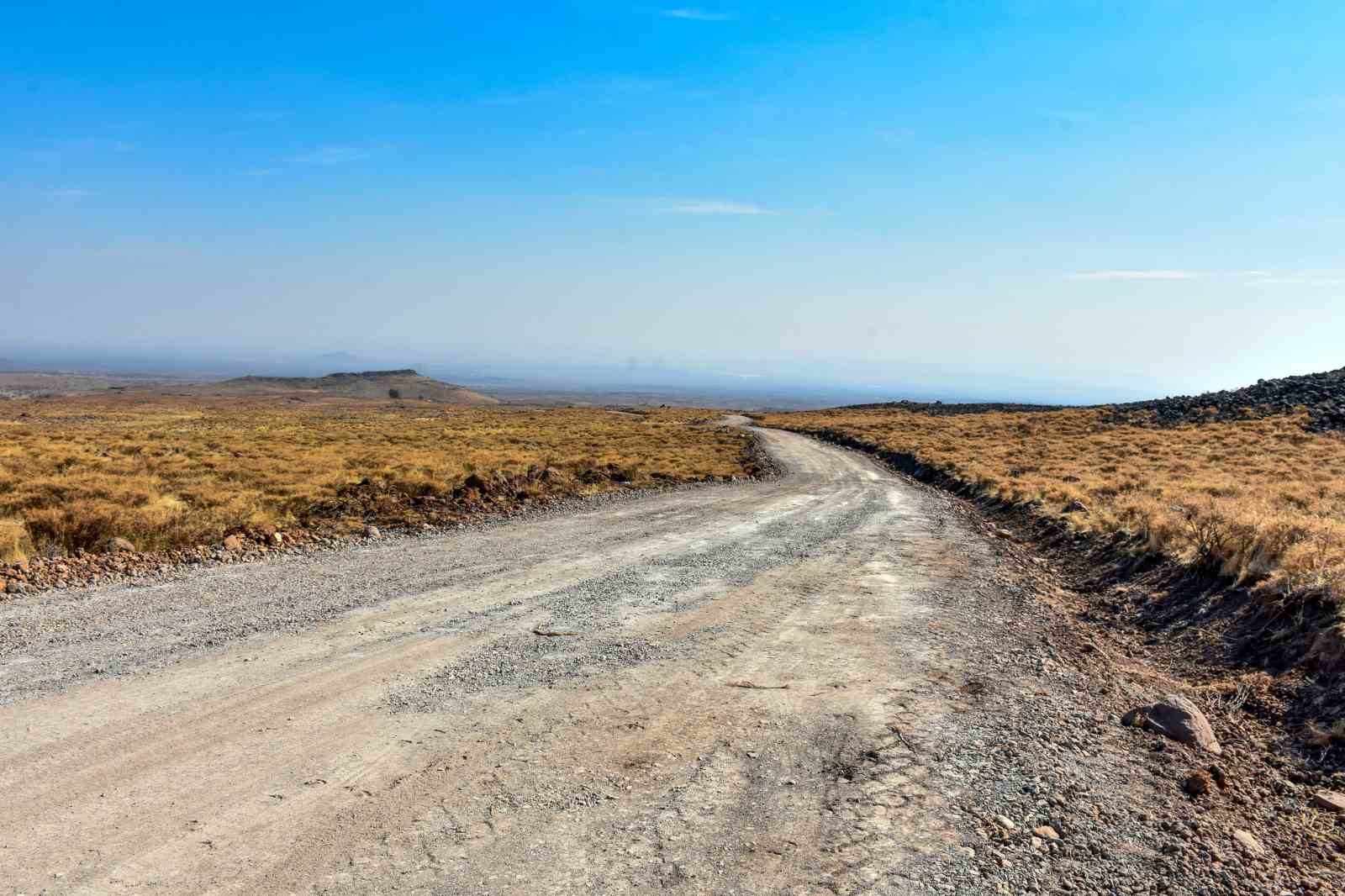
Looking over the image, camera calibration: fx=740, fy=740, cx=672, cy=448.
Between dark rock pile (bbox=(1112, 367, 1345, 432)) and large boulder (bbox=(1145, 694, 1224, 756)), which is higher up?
dark rock pile (bbox=(1112, 367, 1345, 432))

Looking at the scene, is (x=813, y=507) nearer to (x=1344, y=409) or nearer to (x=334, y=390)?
(x=1344, y=409)

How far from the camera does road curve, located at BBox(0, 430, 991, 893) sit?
410 centimetres

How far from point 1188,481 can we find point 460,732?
22.7m

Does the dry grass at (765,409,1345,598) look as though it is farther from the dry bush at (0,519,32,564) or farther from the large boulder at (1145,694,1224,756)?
the dry bush at (0,519,32,564)

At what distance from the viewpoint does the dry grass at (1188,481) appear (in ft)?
33.3

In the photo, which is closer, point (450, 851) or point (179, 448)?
point (450, 851)

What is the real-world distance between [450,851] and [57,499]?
1456 cm

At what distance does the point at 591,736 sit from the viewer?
18.6 ft

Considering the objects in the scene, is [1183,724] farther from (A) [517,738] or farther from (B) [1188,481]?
(B) [1188,481]

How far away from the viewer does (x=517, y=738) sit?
5.59 meters

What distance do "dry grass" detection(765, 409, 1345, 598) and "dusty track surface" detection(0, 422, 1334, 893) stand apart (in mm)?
3303

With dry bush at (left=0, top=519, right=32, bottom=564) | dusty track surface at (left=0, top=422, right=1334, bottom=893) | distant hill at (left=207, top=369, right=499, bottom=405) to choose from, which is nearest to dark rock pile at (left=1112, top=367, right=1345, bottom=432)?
dusty track surface at (left=0, top=422, right=1334, bottom=893)

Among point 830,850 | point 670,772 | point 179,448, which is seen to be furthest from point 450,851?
point 179,448

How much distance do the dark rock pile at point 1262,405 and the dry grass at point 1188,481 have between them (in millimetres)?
1712
